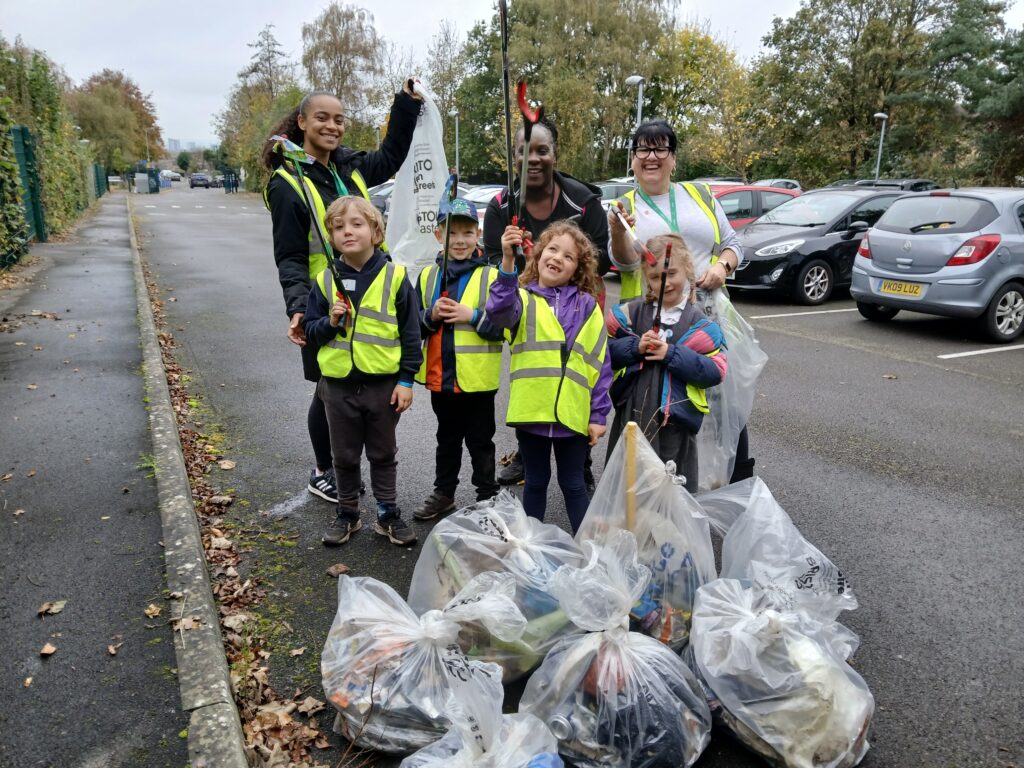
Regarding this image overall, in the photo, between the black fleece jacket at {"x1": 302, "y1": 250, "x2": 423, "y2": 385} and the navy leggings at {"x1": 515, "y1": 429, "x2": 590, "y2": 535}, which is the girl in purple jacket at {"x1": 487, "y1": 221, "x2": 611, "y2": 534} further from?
the black fleece jacket at {"x1": 302, "y1": 250, "x2": 423, "y2": 385}

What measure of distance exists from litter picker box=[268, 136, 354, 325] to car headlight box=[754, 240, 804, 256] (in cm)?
816

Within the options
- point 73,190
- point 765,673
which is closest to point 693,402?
point 765,673

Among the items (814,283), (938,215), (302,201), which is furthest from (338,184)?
(814,283)

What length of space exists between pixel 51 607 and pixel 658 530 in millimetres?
2399

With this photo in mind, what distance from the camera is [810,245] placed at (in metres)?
10.3

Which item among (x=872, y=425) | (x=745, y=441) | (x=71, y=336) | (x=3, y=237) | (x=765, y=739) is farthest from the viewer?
(x=3, y=237)

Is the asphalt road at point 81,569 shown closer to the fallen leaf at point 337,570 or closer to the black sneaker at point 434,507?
the fallen leaf at point 337,570

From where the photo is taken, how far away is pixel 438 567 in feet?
8.77

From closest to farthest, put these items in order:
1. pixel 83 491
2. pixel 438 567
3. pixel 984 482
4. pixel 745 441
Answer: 1. pixel 438 567
2. pixel 745 441
3. pixel 83 491
4. pixel 984 482

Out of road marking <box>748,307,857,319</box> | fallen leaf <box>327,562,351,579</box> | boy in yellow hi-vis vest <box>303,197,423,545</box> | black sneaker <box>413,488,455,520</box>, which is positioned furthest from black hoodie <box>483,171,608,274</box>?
road marking <box>748,307,857,319</box>

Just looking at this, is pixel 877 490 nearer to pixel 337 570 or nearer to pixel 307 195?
pixel 337 570

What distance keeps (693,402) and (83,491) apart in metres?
3.26

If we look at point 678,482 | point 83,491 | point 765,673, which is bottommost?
point 83,491

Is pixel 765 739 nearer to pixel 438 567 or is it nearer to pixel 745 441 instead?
pixel 438 567
